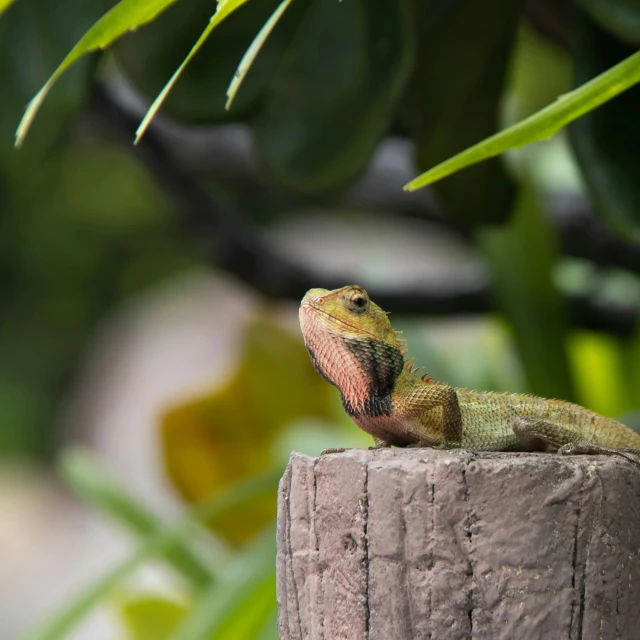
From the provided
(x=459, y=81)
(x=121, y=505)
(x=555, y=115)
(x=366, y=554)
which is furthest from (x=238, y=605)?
(x=555, y=115)

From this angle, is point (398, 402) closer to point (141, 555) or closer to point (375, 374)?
point (375, 374)

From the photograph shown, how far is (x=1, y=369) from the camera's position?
24.8ft

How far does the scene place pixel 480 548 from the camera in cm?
76

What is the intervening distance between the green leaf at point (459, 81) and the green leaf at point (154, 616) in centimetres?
136

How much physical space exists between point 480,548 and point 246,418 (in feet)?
6.35

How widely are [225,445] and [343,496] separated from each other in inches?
72.9

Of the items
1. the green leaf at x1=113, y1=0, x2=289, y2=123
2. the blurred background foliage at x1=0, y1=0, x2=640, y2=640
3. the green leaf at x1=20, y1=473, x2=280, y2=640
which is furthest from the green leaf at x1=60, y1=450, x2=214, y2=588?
the green leaf at x1=113, y1=0, x2=289, y2=123

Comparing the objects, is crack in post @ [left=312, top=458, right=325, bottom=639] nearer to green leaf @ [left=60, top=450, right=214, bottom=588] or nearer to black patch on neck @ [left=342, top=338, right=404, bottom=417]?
black patch on neck @ [left=342, top=338, right=404, bottom=417]

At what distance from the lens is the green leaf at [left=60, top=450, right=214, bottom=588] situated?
1969mm

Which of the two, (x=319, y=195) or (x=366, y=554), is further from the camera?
(x=319, y=195)

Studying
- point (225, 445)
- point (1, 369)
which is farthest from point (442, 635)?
point (1, 369)

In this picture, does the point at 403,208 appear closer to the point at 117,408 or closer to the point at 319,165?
the point at 319,165

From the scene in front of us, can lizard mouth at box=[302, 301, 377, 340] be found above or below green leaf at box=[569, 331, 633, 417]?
above

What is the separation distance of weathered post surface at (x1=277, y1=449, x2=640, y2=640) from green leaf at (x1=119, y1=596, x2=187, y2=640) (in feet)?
5.15
